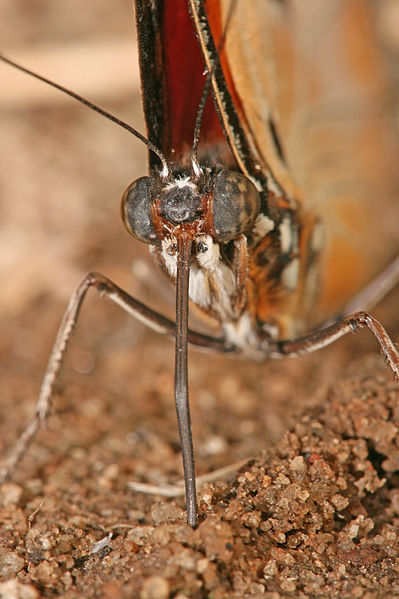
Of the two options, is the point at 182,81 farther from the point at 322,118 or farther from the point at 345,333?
the point at 322,118

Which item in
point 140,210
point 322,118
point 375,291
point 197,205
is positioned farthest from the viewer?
point 322,118

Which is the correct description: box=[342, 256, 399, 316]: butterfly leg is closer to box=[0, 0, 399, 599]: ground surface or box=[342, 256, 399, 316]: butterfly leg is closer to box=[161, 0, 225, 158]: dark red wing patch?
box=[0, 0, 399, 599]: ground surface

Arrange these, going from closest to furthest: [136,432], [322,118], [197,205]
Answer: [197,205] → [136,432] → [322,118]

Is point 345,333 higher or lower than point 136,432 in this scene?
higher

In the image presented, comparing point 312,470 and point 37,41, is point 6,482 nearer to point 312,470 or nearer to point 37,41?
point 312,470

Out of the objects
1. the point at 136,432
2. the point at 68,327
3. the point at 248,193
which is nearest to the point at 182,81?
the point at 248,193

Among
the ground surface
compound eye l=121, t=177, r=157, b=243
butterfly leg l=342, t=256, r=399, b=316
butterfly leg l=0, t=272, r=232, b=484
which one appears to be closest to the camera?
the ground surface

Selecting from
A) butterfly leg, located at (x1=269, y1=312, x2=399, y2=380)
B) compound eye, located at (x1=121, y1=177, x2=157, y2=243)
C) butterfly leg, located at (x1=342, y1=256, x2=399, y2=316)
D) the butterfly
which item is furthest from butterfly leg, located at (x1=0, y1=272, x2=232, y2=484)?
butterfly leg, located at (x1=342, y1=256, x2=399, y2=316)
